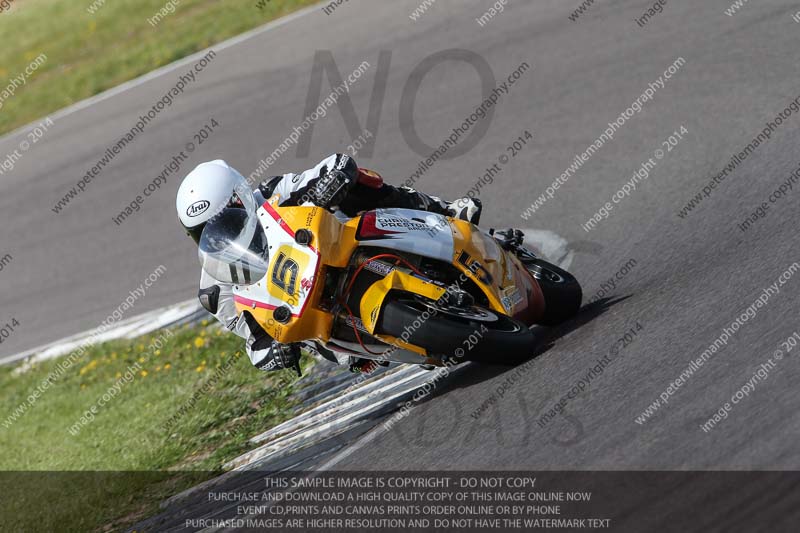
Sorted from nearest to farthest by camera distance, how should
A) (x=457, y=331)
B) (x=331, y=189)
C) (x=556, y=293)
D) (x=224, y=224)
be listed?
(x=457, y=331), (x=224, y=224), (x=331, y=189), (x=556, y=293)

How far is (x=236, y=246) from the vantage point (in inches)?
242

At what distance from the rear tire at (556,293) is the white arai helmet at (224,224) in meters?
2.08

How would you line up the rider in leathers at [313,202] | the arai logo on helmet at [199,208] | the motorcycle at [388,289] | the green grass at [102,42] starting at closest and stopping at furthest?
the motorcycle at [388,289], the arai logo on helmet at [199,208], the rider in leathers at [313,202], the green grass at [102,42]

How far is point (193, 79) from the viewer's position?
14.7m

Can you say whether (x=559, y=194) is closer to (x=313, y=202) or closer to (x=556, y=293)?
(x=556, y=293)

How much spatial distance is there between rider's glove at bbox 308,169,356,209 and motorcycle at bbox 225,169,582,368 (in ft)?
0.63

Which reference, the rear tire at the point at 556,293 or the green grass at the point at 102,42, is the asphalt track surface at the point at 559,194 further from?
the green grass at the point at 102,42

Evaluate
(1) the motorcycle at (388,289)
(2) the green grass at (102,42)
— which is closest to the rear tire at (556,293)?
(1) the motorcycle at (388,289)

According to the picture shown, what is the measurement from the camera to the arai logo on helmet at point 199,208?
238 inches

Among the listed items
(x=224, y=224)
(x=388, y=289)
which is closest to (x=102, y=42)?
(x=224, y=224)

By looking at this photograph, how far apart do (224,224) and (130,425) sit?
12.5ft

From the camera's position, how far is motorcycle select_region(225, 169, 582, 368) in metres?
5.93

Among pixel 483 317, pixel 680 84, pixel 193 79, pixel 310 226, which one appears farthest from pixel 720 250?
pixel 193 79

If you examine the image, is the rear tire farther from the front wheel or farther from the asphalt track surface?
the front wheel
